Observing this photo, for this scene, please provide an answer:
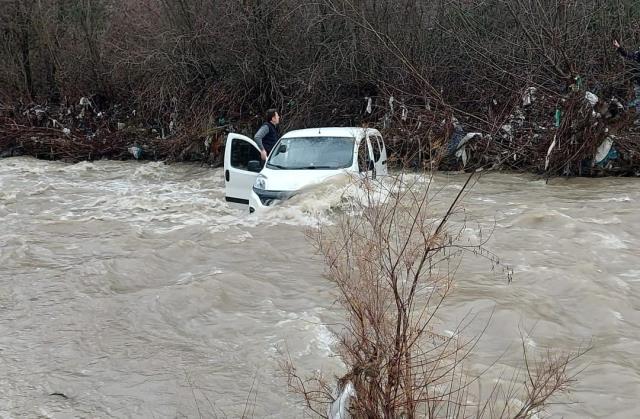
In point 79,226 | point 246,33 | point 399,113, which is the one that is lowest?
point 79,226

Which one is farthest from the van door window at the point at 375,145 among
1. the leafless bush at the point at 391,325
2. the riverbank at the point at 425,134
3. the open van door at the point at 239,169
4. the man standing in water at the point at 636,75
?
the leafless bush at the point at 391,325

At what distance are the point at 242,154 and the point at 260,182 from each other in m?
0.93

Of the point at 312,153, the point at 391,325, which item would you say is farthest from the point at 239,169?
the point at 391,325

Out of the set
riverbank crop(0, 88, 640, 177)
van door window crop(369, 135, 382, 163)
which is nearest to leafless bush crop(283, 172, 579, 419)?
riverbank crop(0, 88, 640, 177)

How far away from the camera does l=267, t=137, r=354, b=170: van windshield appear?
355 inches

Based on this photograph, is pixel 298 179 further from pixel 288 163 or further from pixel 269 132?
pixel 269 132

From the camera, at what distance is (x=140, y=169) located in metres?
16.3

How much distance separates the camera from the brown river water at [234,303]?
4.45 m

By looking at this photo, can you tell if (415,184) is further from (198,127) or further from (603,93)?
(198,127)

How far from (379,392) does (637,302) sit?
4100 mm

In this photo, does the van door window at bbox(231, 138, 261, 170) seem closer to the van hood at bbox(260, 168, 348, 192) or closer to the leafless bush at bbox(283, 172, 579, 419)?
the van hood at bbox(260, 168, 348, 192)

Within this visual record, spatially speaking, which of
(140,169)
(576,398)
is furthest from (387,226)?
(140,169)

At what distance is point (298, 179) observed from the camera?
8.67m

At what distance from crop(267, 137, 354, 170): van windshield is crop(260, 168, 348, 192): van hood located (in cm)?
22
